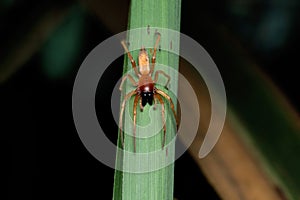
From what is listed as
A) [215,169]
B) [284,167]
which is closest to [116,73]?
[215,169]

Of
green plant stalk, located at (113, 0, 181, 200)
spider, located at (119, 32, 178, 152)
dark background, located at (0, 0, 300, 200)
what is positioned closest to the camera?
green plant stalk, located at (113, 0, 181, 200)

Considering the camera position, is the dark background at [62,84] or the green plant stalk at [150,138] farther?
the dark background at [62,84]

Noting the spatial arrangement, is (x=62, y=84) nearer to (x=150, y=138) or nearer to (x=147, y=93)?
(x=147, y=93)

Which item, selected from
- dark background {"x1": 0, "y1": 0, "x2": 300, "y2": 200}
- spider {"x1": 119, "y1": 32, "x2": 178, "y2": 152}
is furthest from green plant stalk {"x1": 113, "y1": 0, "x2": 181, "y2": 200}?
dark background {"x1": 0, "y1": 0, "x2": 300, "y2": 200}

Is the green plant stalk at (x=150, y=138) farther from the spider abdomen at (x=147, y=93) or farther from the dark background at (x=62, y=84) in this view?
the dark background at (x=62, y=84)

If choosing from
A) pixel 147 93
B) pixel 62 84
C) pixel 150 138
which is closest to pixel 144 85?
pixel 147 93

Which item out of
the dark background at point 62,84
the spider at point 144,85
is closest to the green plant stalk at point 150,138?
the spider at point 144,85

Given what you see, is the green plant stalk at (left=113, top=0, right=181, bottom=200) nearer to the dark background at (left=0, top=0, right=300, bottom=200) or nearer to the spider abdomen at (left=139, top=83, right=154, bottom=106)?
the spider abdomen at (left=139, top=83, right=154, bottom=106)
